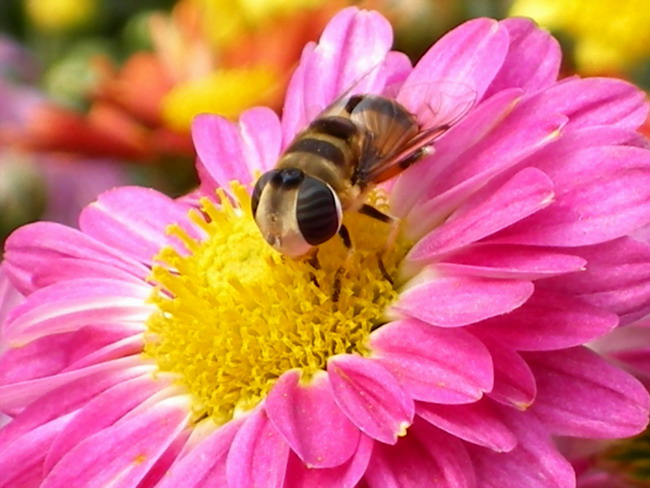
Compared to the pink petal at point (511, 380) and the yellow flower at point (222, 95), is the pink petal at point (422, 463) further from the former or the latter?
the yellow flower at point (222, 95)

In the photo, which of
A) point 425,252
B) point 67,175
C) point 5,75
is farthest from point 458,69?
point 5,75

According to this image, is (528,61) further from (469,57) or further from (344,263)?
(344,263)

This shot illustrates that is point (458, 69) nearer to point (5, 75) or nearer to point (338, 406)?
point (338, 406)

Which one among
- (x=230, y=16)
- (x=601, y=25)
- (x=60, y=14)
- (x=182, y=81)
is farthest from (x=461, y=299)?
(x=60, y=14)

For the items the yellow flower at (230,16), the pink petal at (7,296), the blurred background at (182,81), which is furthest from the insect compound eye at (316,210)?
the yellow flower at (230,16)

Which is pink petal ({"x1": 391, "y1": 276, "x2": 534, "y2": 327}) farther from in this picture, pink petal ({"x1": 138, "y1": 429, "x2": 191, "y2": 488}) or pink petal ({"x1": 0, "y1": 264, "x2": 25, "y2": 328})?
pink petal ({"x1": 0, "y1": 264, "x2": 25, "y2": 328})

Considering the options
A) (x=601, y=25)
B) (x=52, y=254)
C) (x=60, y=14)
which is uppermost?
(x=52, y=254)

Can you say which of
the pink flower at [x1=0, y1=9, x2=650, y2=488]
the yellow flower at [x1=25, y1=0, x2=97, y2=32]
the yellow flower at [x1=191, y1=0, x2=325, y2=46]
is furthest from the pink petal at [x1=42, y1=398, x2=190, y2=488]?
the yellow flower at [x1=25, y1=0, x2=97, y2=32]
